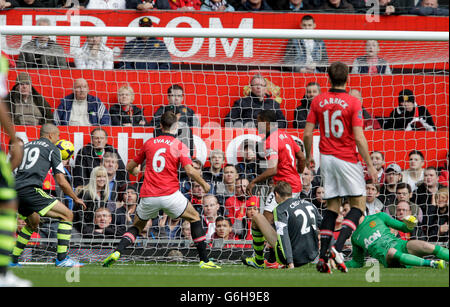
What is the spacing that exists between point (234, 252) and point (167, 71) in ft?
9.70

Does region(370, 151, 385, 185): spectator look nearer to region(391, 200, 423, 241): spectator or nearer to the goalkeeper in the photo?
region(391, 200, 423, 241): spectator

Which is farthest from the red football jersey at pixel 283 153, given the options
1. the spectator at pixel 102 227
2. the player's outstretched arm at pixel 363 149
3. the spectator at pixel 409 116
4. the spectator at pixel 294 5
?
the spectator at pixel 294 5

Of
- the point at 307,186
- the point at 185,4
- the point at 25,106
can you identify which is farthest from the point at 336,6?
the point at 25,106

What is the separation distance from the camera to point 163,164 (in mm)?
8305

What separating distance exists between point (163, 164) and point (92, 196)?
6.89 ft

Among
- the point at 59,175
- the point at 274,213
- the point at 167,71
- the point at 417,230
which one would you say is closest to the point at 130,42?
the point at 167,71

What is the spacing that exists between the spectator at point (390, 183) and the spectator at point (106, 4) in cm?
520

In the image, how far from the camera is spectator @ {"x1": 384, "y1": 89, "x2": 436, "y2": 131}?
10742 millimetres

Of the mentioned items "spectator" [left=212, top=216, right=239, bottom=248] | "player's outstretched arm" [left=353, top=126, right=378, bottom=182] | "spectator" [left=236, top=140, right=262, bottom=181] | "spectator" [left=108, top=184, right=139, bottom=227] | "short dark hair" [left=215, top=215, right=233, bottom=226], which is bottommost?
"spectator" [left=212, top=216, right=239, bottom=248]

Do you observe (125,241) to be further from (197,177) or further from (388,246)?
(388,246)

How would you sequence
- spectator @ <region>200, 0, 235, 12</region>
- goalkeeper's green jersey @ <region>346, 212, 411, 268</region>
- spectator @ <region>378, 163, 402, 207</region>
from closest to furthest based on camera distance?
goalkeeper's green jersey @ <region>346, 212, 411, 268</region>, spectator @ <region>378, 163, 402, 207</region>, spectator @ <region>200, 0, 235, 12</region>

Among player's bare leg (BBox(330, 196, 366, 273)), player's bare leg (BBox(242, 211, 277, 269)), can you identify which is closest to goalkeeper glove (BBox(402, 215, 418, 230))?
player's bare leg (BBox(330, 196, 366, 273))

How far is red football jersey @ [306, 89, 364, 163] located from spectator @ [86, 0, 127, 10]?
5.71 m

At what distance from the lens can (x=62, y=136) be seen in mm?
10250
